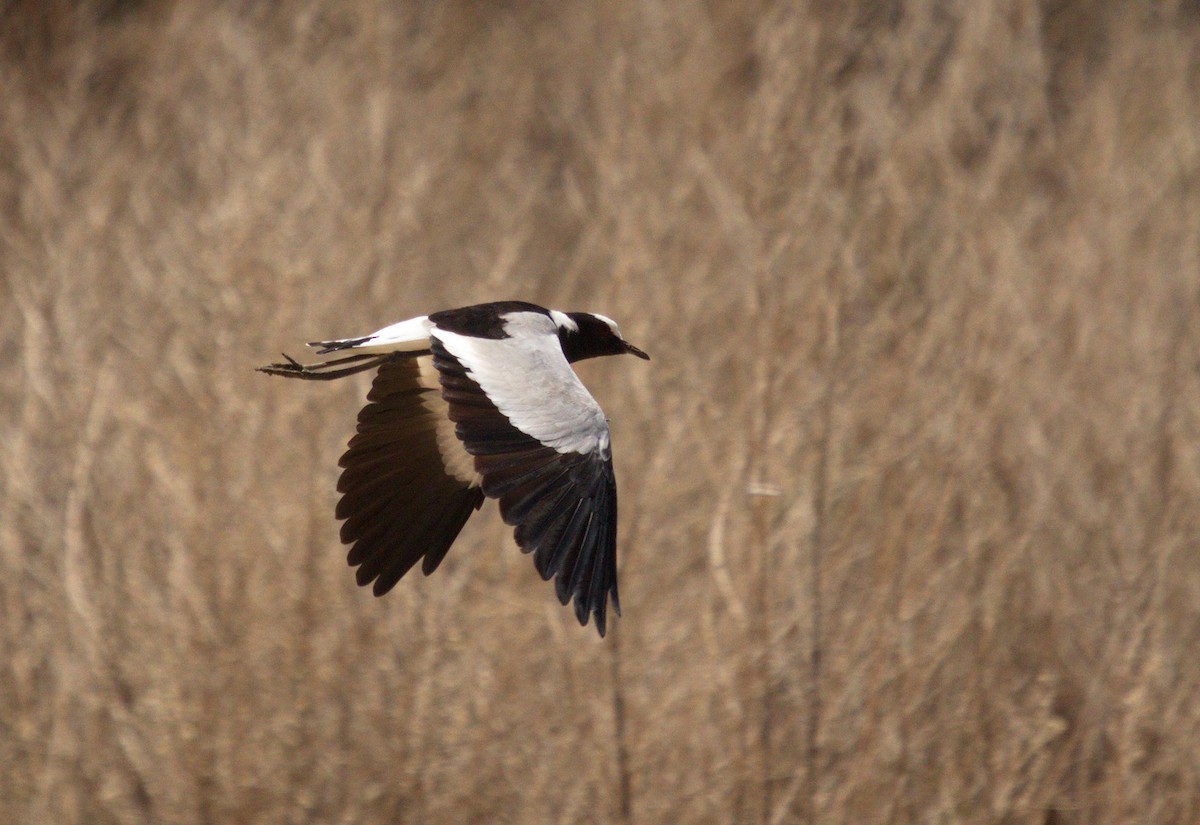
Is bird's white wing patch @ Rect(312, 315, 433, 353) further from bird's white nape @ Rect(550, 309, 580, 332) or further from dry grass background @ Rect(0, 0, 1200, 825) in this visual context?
dry grass background @ Rect(0, 0, 1200, 825)

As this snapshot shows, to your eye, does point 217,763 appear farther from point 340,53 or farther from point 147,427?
point 340,53

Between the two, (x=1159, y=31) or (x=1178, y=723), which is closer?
(x=1178, y=723)

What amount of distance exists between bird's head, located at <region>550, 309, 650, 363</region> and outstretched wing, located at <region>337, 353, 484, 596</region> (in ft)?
1.09

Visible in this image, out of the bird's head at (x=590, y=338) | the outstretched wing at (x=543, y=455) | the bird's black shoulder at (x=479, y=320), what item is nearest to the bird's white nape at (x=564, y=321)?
the bird's head at (x=590, y=338)

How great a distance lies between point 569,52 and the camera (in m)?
7.23

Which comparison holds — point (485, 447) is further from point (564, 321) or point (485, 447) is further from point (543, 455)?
point (564, 321)

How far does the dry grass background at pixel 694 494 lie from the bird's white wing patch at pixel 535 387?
0.67 metres

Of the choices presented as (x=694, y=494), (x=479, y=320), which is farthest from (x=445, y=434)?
(x=694, y=494)

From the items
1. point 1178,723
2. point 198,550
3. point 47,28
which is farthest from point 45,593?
point 47,28

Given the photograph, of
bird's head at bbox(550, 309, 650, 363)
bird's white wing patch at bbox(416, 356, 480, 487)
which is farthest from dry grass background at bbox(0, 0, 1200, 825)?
bird's white wing patch at bbox(416, 356, 480, 487)

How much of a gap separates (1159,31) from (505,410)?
416cm

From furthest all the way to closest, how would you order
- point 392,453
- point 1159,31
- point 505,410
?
point 1159,31 → point 392,453 → point 505,410

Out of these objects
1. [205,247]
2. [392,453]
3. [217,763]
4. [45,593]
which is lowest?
[217,763]

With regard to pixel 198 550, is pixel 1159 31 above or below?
above
